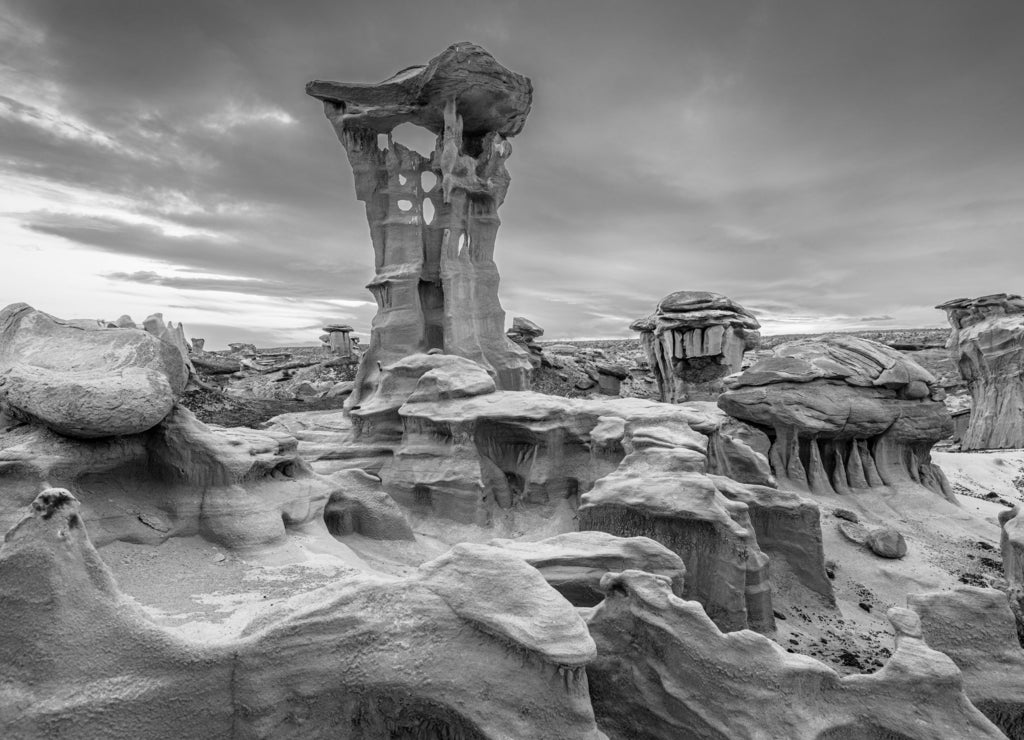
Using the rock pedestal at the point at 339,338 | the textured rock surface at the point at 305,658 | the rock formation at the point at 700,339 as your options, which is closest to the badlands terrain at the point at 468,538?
the textured rock surface at the point at 305,658

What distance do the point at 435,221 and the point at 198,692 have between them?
1614 centimetres

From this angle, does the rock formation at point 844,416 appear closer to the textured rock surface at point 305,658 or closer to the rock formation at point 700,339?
the rock formation at point 700,339

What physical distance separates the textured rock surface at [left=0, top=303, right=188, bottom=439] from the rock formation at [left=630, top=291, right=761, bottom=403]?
77.4 ft

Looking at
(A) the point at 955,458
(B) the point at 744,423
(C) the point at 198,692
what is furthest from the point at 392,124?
(A) the point at 955,458

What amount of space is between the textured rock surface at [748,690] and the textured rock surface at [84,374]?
6133 millimetres

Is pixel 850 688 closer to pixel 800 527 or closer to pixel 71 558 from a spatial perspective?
pixel 800 527

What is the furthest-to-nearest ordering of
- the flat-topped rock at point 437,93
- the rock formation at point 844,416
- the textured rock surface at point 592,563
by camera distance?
the flat-topped rock at point 437,93 < the rock formation at point 844,416 < the textured rock surface at point 592,563

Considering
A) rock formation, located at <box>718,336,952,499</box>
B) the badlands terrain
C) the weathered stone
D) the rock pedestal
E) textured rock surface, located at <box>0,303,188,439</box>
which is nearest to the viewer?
the badlands terrain

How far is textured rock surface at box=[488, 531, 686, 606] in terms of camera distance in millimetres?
6867

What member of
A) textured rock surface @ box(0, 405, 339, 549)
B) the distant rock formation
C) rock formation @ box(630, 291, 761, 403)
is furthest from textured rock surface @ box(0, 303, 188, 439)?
the distant rock formation

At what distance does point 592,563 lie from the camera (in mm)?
6930

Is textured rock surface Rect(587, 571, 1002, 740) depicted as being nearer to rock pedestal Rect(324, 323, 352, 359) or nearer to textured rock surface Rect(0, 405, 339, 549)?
textured rock surface Rect(0, 405, 339, 549)

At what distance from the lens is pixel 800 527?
1046 centimetres

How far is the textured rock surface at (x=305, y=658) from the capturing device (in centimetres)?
383
